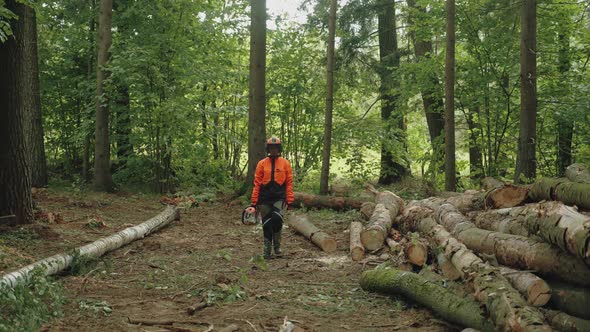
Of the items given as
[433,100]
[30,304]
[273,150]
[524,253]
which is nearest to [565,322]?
[524,253]

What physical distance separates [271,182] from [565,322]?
5.81 metres

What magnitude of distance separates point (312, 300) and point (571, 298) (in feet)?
9.94

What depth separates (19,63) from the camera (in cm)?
974

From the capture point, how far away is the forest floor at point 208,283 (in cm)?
593

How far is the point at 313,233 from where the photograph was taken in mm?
11195

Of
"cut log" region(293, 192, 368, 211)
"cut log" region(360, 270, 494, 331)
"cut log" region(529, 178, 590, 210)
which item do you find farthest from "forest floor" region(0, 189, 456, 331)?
"cut log" region(529, 178, 590, 210)

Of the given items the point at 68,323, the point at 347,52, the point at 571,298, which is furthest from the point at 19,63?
the point at 347,52

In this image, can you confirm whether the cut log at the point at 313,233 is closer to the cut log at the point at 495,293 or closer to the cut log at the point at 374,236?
the cut log at the point at 374,236

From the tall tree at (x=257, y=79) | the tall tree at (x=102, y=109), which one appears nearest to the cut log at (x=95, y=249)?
the tall tree at (x=257, y=79)

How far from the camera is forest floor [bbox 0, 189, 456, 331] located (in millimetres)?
5926

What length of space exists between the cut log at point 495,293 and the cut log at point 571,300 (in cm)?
41

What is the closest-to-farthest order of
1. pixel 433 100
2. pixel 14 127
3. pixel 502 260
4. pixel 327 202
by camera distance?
pixel 502 260
pixel 14 127
pixel 327 202
pixel 433 100

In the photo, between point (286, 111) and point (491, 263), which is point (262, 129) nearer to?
point (286, 111)

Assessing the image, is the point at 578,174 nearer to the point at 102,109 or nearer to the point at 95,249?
the point at 95,249
